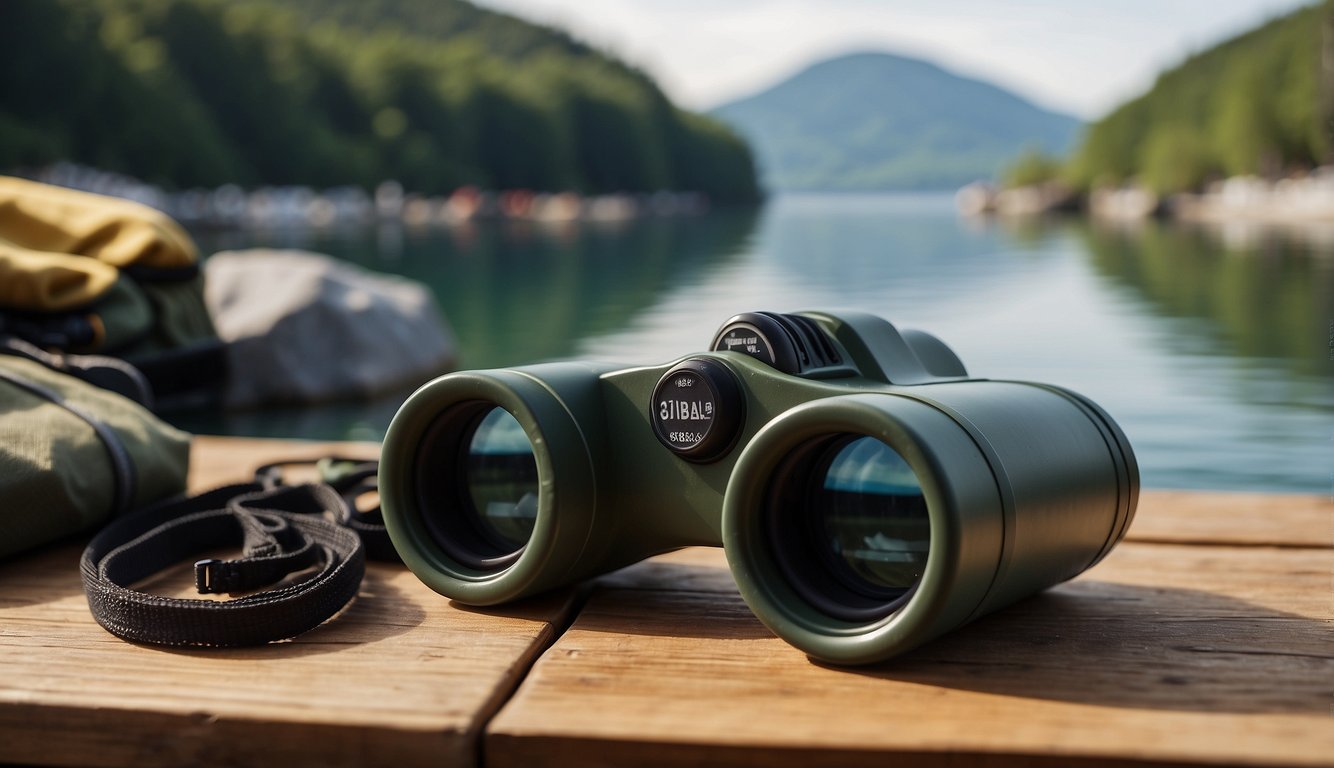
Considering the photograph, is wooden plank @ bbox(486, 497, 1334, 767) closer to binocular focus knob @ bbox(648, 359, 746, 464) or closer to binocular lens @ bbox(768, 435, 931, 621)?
binocular lens @ bbox(768, 435, 931, 621)

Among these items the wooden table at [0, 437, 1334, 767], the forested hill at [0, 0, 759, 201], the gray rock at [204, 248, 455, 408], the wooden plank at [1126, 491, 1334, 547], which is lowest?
the gray rock at [204, 248, 455, 408]

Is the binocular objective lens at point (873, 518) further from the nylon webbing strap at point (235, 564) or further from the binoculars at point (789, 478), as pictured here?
the nylon webbing strap at point (235, 564)

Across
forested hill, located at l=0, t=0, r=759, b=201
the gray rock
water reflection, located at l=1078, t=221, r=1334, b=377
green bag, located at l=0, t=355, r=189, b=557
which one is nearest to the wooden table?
green bag, located at l=0, t=355, r=189, b=557

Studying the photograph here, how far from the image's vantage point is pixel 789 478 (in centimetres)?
200

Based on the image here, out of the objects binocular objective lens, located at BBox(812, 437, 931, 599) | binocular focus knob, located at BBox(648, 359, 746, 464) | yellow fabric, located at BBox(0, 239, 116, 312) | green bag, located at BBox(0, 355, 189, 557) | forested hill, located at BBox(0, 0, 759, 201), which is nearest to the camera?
binocular objective lens, located at BBox(812, 437, 931, 599)

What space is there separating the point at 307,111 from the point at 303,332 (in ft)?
239

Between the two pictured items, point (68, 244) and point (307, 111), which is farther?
point (307, 111)

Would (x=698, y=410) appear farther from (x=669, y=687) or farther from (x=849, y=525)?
(x=669, y=687)

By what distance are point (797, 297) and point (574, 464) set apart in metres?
16.5

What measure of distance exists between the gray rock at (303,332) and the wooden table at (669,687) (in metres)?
6.76

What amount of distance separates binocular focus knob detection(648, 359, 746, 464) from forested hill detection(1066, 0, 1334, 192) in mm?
47165

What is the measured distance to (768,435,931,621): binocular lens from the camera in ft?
6.33

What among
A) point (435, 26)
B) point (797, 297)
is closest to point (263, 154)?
point (797, 297)

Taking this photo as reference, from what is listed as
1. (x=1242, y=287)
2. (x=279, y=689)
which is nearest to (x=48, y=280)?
(x=279, y=689)
